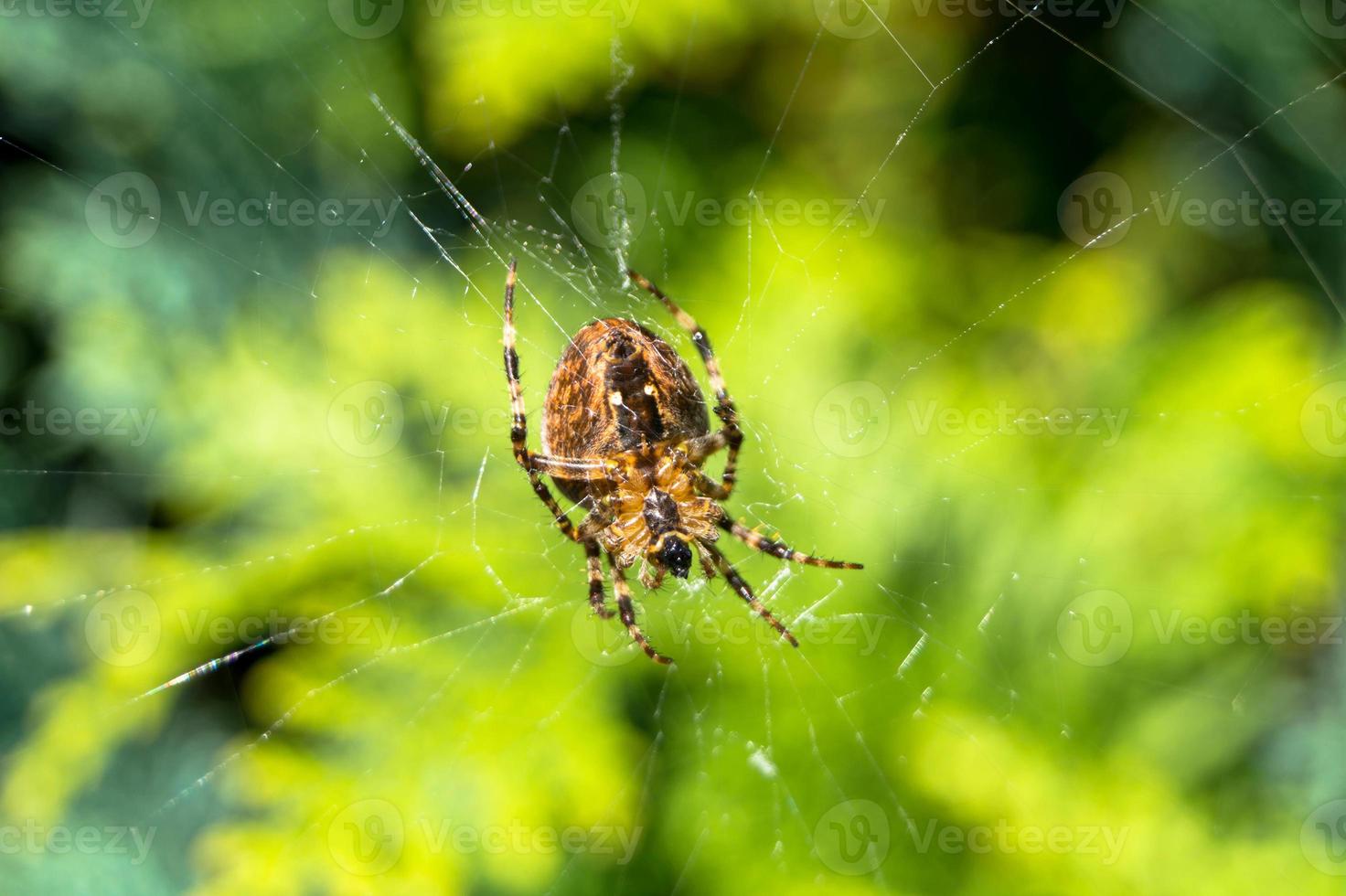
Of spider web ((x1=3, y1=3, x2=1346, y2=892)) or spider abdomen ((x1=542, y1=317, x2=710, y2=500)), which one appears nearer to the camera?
spider web ((x1=3, y1=3, x2=1346, y2=892))

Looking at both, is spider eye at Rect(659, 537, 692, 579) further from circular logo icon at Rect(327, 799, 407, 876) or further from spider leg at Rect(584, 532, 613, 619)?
circular logo icon at Rect(327, 799, 407, 876)

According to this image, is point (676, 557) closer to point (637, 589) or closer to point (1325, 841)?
point (637, 589)

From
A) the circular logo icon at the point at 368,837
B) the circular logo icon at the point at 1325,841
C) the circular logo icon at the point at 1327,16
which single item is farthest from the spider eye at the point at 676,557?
the circular logo icon at the point at 1327,16

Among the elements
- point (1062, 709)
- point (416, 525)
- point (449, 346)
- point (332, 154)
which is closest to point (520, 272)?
point (449, 346)

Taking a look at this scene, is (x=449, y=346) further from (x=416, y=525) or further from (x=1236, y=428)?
(x=1236, y=428)

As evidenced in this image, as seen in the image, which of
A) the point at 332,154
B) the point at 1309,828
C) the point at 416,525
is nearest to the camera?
the point at 1309,828

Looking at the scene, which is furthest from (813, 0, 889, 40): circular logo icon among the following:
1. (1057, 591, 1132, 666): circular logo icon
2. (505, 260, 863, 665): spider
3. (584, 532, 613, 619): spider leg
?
(1057, 591, 1132, 666): circular logo icon
